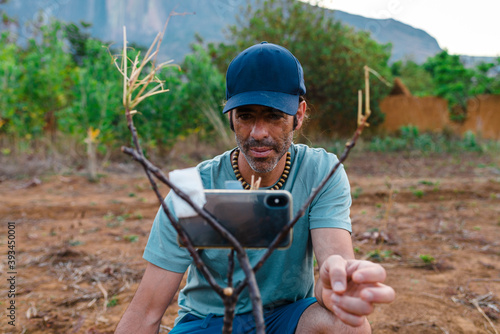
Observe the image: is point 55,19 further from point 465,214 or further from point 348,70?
point 465,214

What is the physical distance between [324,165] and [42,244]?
3448mm

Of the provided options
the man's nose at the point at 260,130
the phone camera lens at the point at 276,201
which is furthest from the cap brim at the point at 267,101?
the phone camera lens at the point at 276,201

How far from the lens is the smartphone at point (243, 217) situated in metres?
0.86

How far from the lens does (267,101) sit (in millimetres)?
1467

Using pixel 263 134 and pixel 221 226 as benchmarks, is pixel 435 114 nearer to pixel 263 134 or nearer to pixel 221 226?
pixel 263 134

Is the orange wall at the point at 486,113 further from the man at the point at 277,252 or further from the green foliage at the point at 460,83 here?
the man at the point at 277,252

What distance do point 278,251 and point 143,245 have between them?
8.58 feet

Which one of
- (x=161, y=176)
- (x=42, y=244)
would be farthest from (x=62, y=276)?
(x=161, y=176)

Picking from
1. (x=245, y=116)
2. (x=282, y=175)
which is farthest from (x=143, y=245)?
(x=245, y=116)

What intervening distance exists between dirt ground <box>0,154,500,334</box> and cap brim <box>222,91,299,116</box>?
1715 mm

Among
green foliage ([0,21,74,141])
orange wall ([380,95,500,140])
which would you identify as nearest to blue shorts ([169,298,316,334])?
green foliage ([0,21,74,141])

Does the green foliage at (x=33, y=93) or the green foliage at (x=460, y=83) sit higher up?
the green foliage at (x=460, y=83)

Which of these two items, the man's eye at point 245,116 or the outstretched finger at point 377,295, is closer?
the outstretched finger at point 377,295

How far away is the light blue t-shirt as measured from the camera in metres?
1.58
